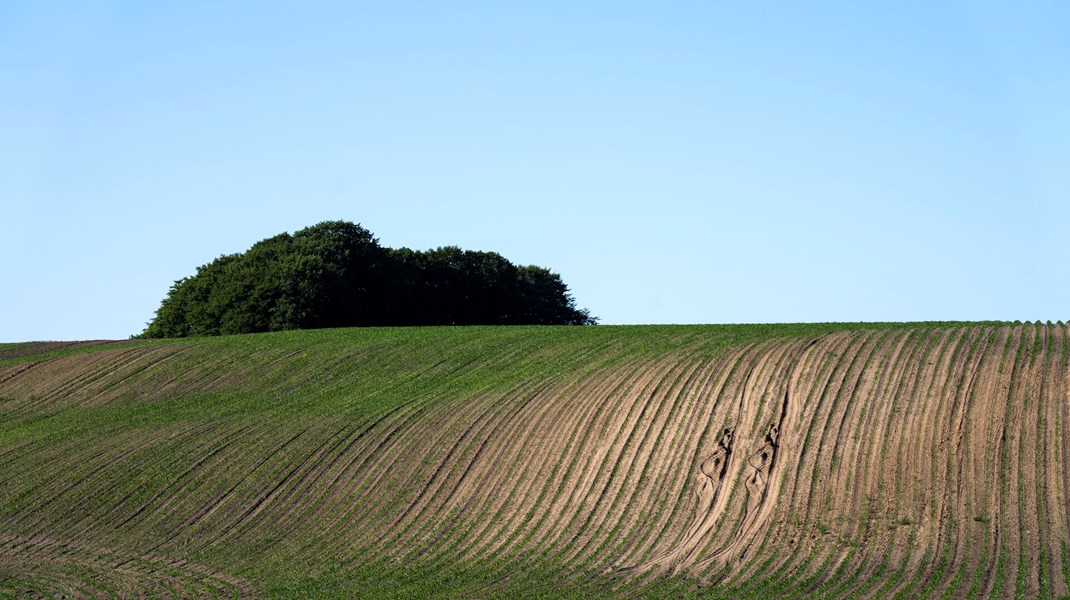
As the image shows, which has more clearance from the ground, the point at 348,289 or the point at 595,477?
the point at 348,289

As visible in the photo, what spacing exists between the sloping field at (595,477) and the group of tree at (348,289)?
24.5 metres

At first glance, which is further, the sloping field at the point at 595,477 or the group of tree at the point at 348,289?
the group of tree at the point at 348,289

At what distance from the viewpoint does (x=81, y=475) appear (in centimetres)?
3412

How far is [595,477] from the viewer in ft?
99.9

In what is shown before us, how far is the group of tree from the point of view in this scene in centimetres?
6756

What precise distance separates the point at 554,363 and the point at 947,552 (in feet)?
61.4

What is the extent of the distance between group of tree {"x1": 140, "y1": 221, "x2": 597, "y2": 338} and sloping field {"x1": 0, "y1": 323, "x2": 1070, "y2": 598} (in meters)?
24.5

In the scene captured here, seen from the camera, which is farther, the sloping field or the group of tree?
the group of tree

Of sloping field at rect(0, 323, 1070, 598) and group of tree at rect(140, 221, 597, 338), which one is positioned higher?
group of tree at rect(140, 221, 597, 338)

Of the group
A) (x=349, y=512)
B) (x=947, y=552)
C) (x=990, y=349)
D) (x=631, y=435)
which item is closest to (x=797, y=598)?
(x=947, y=552)

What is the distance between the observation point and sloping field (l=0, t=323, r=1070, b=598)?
974 inches

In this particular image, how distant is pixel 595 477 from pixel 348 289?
137 feet

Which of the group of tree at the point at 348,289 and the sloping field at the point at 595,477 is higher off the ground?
the group of tree at the point at 348,289

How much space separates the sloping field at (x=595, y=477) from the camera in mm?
24750
